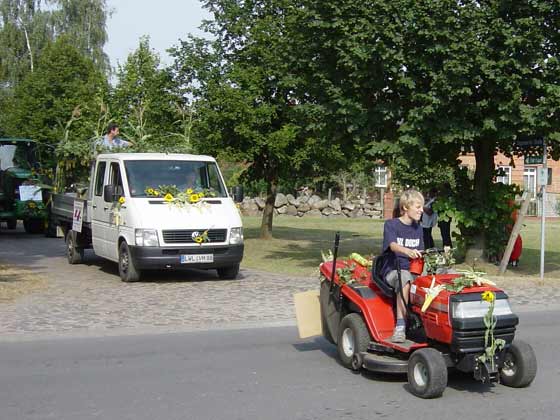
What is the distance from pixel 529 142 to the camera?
15289mm

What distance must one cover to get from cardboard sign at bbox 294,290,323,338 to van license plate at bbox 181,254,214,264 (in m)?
5.77

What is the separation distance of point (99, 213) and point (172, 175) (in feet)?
6.08

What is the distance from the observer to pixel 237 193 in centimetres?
1546

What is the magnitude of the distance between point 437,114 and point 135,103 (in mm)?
10992

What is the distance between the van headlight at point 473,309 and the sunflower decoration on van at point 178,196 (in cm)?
835

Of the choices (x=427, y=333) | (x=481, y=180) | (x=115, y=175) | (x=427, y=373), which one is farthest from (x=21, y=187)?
(x=427, y=373)

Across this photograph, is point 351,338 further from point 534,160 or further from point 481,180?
point 481,180

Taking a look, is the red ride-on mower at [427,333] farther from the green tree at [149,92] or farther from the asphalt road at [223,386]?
the green tree at [149,92]

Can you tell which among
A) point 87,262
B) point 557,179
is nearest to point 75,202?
point 87,262

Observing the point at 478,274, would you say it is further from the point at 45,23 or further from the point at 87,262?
the point at 45,23

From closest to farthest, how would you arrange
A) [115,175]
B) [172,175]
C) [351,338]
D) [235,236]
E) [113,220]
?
[351,338]
[235,236]
[113,220]
[172,175]
[115,175]

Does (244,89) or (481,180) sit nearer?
(481,180)

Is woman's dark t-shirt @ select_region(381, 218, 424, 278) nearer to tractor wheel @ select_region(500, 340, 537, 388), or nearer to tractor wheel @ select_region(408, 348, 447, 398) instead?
tractor wheel @ select_region(408, 348, 447, 398)

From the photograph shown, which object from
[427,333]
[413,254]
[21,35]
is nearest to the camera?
[427,333]
